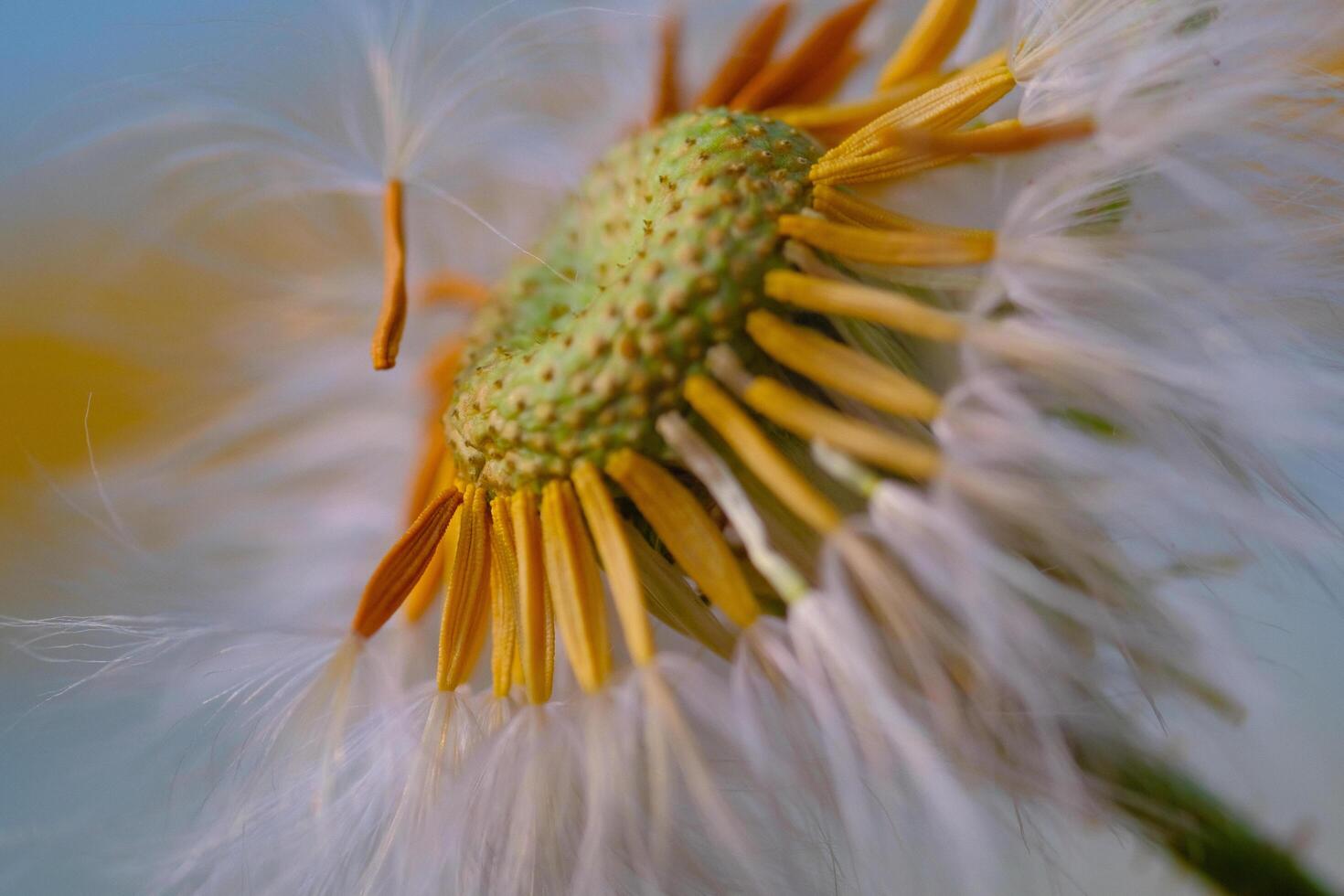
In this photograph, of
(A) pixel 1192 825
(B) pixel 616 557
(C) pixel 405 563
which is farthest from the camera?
(C) pixel 405 563

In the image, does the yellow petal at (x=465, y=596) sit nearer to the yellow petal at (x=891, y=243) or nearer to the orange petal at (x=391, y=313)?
the orange petal at (x=391, y=313)

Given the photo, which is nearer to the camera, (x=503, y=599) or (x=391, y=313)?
(x=503, y=599)

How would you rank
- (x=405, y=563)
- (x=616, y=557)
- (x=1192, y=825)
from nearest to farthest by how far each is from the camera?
(x=1192, y=825) < (x=616, y=557) < (x=405, y=563)

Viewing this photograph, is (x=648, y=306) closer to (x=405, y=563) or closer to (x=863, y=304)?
(x=863, y=304)

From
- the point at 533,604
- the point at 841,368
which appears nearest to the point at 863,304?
the point at 841,368

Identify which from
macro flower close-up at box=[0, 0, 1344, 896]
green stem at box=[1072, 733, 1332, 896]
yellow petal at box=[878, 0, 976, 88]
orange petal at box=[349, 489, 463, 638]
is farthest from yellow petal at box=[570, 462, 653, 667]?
yellow petal at box=[878, 0, 976, 88]

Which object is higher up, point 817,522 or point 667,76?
point 667,76

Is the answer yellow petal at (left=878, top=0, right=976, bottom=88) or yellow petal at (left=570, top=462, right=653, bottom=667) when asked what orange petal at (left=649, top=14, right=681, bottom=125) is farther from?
yellow petal at (left=570, top=462, right=653, bottom=667)

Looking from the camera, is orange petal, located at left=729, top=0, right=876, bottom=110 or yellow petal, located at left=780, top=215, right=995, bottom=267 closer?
yellow petal, located at left=780, top=215, right=995, bottom=267
